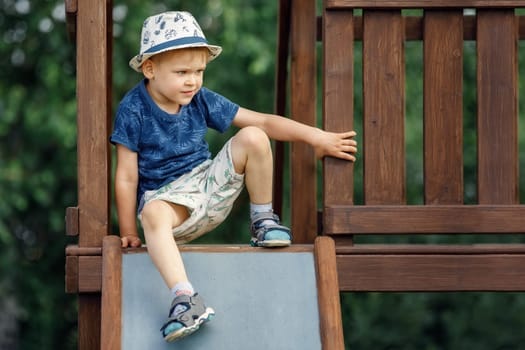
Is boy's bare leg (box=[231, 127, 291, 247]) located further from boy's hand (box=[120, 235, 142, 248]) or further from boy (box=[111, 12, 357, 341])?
boy's hand (box=[120, 235, 142, 248])

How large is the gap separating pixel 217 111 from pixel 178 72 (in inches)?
13.8

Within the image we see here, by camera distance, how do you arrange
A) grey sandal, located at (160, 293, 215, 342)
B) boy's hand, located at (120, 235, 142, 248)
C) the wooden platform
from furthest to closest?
boy's hand, located at (120, 235, 142, 248) < the wooden platform < grey sandal, located at (160, 293, 215, 342)

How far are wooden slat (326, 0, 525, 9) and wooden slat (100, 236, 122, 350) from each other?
126 centimetres

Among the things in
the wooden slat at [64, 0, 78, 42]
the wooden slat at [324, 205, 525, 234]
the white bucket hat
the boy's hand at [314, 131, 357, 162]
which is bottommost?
the wooden slat at [324, 205, 525, 234]

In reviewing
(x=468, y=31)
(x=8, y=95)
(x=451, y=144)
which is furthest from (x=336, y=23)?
(x=8, y=95)

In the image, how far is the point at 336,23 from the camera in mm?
4777

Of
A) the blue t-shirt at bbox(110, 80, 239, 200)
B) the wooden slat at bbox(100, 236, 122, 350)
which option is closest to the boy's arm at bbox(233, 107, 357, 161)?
the blue t-shirt at bbox(110, 80, 239, 200)

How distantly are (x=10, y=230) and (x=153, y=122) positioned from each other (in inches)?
244

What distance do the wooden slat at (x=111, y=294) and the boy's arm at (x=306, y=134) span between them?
2.72ft

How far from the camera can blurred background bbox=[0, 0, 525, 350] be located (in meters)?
10.2

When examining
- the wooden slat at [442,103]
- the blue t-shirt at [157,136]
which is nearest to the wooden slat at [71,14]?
the blue t-shirt at [157,136]

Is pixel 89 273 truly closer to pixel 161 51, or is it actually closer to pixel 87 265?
pixel 87 265

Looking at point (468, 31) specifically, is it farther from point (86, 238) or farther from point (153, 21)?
point (86, 238)

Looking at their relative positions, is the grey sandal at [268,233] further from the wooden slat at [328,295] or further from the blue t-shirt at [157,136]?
the blue t-shirt at [157,136]
